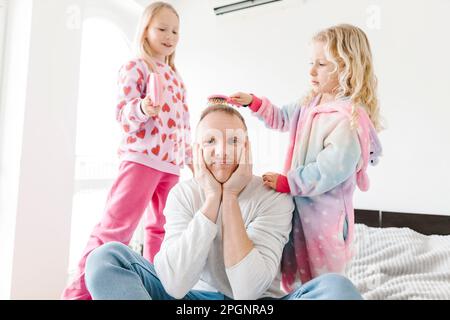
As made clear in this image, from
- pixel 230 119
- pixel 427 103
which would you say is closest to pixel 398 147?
pixel 427 103

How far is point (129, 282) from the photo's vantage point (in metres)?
0.53

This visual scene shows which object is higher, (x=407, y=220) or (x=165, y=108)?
(x=165, y=108)

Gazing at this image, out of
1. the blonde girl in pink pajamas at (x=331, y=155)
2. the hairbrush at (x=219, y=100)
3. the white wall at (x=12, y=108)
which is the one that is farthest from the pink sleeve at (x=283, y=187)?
the white wall at (x=12, y=108)

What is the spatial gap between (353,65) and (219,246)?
457 mm

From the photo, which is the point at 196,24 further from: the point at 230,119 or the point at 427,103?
the point at 427,103

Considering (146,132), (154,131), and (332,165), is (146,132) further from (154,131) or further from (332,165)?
(332,165)

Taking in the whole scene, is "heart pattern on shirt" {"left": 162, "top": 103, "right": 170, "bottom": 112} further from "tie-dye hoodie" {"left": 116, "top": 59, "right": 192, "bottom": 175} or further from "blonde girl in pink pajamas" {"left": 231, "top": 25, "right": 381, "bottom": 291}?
"blonde girl in pink pajamas" {"left": 231, "top": 25, "right": 381, "bottom": 291}

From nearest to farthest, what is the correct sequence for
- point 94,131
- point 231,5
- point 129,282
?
point 129,282 → point 231,5 → point 94,131

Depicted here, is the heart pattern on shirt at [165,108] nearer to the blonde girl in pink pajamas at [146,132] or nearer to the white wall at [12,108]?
the blonde girl in pink pajamas at [146,132]

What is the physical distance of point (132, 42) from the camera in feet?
2.62

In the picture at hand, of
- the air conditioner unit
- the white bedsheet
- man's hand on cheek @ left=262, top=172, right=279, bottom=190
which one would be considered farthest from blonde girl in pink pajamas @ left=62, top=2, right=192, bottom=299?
the white bedsheet

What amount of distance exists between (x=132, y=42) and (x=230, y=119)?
40cm

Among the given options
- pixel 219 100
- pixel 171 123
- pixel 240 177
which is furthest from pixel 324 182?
pixel 171 123

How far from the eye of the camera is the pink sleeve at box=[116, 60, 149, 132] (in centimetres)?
72
